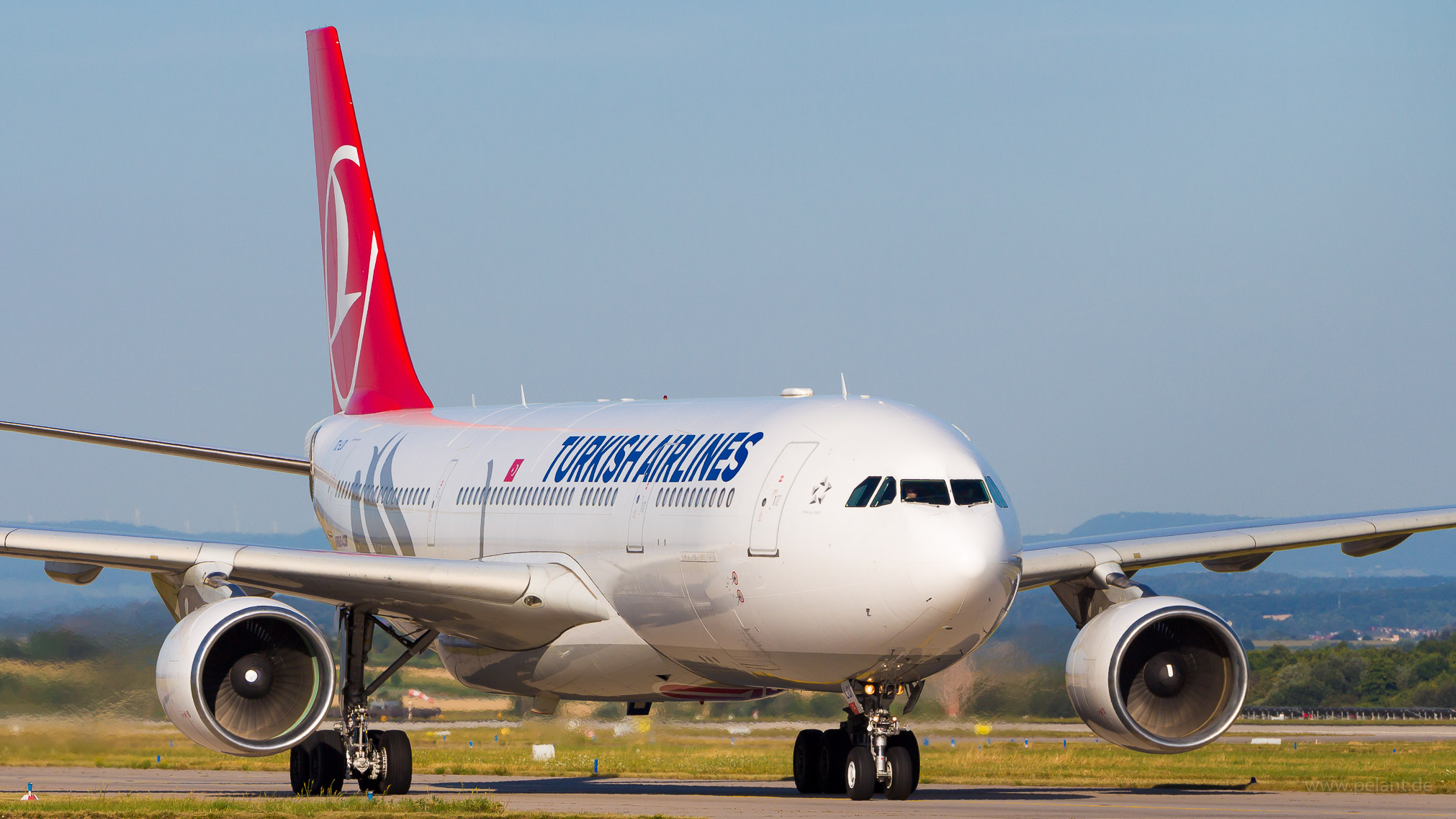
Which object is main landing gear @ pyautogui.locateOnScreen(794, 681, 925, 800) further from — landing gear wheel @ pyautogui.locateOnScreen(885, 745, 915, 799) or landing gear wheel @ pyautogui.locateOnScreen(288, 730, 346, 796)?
landing gear wheel @ pyautogui.locateOnScreen(288, 730, 346, 796)

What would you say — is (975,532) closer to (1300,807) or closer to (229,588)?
(1300,807)

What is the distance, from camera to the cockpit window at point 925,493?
58.4 ft

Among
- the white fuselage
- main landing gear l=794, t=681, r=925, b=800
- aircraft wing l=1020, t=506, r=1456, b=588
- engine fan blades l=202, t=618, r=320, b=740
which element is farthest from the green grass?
engine fan blades l=202, t=618, r=320, b=740

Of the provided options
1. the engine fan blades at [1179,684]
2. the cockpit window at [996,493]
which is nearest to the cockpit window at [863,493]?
the cockpit window at [996,493]

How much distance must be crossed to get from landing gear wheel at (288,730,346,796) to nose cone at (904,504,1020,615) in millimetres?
8158

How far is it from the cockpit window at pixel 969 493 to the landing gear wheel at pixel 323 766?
→ 331 inches

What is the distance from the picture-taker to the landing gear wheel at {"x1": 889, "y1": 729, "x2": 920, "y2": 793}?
766 inches

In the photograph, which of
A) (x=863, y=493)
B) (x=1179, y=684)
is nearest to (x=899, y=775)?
(x=863, y=493)

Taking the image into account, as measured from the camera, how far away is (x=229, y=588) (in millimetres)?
20516

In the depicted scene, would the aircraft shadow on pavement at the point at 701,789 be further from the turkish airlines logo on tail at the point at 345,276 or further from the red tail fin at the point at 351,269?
the turkish airlines logo on tail at the point at 345,276

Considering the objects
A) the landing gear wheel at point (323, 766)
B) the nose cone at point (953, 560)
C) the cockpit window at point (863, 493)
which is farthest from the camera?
the landing gear wheel at point (323, 766)

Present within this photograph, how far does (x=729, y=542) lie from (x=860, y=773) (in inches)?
103

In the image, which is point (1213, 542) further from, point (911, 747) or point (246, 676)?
point (246, 676)

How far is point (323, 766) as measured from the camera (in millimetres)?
22312
